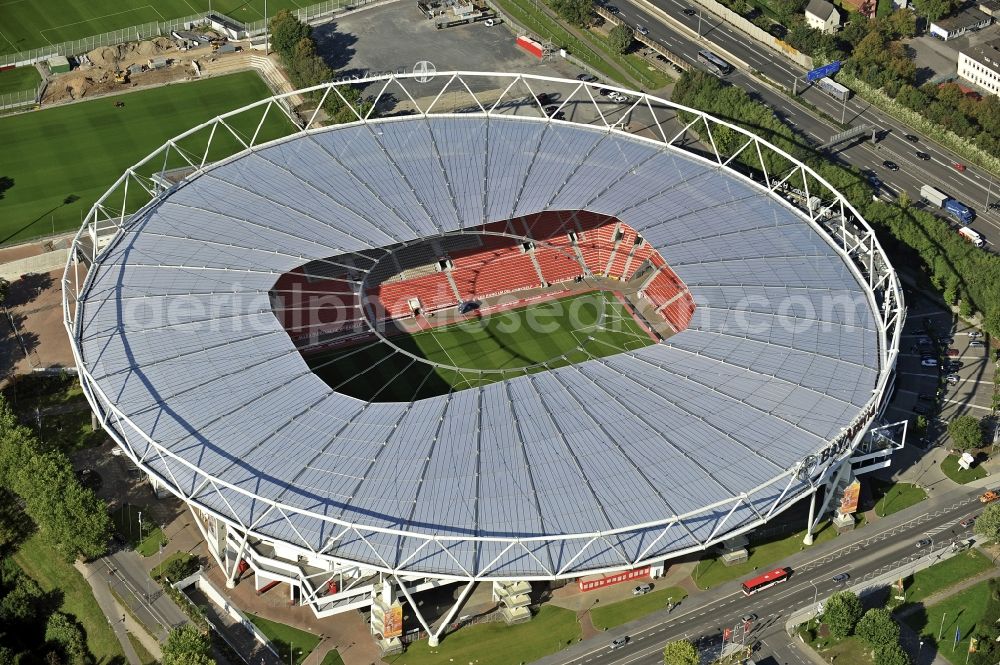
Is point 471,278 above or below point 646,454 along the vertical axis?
above

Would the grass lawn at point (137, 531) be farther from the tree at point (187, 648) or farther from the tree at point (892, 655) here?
the tree at point (892, 655)

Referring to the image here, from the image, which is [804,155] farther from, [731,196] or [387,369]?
[387,369]

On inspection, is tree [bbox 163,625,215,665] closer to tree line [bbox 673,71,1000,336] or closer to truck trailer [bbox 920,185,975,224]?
tree line [bbox 673,71,1000,336]

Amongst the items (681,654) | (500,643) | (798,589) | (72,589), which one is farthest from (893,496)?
(72,589)

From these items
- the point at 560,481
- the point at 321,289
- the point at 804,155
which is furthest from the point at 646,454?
the point at 804,155

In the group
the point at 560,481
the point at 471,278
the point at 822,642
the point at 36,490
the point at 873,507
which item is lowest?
the point at 822,642

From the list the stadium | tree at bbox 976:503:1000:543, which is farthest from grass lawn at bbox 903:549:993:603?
the stadium

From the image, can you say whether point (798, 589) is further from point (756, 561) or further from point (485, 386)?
point (485, 386)
